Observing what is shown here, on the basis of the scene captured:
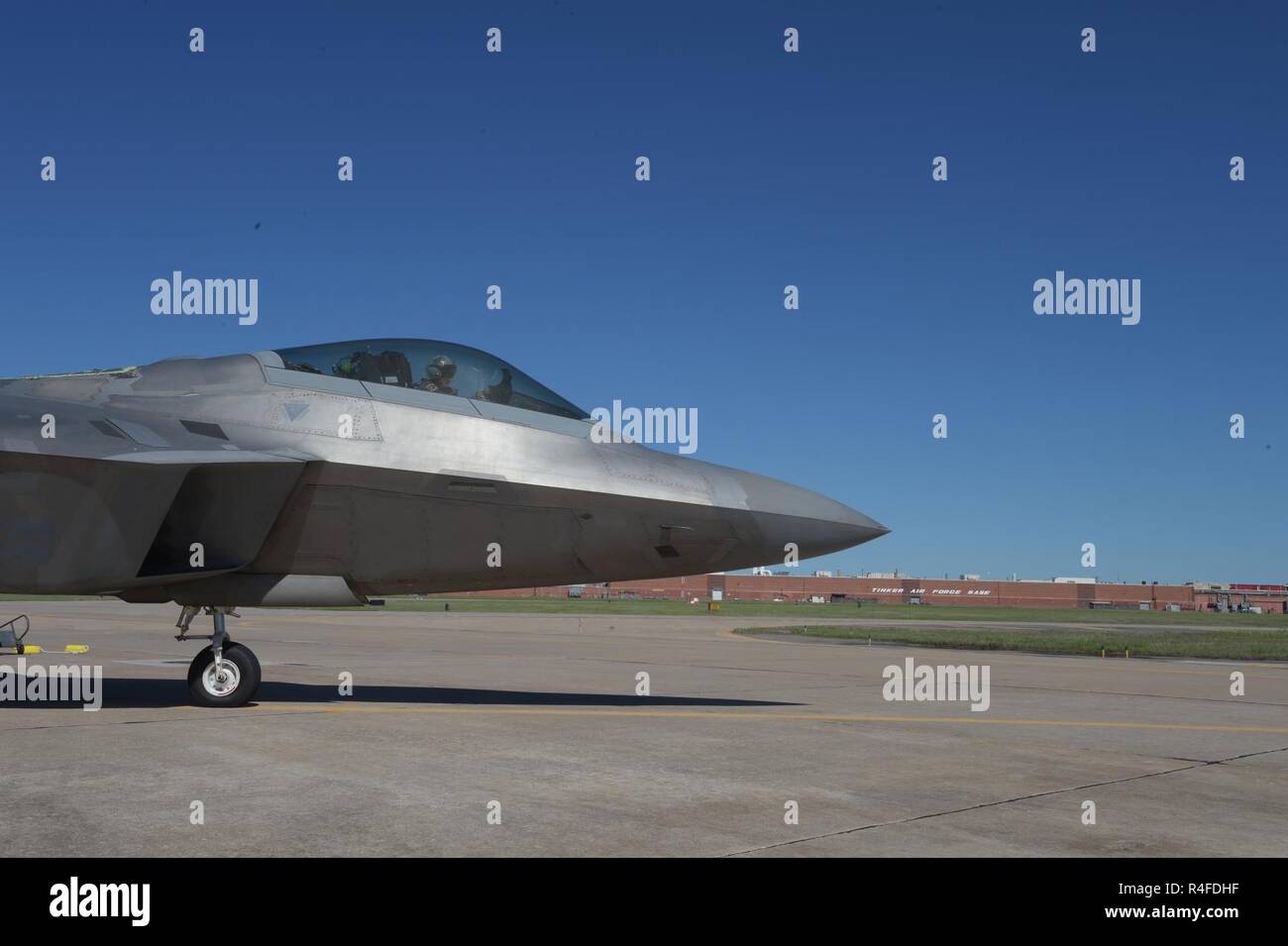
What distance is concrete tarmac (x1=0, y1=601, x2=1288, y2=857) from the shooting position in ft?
19.7

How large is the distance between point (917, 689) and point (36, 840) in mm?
13133

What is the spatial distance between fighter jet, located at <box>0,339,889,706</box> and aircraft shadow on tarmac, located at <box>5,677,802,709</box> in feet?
5.08

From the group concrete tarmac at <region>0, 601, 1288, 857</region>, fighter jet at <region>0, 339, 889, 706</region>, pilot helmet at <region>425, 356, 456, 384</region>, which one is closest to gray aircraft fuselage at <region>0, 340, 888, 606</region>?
fighter jet at <region>0, 339, 889, 706</region>

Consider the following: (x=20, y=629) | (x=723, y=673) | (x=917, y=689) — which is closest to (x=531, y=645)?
(x=723, y=673)

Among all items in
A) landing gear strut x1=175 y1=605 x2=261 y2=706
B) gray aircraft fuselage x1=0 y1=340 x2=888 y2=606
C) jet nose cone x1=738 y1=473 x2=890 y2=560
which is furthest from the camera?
landing gear strut x1=175 y1=605 x2=261 y2=706

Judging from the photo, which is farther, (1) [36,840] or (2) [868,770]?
(2) [868,770]

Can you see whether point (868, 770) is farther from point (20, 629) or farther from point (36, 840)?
point (20, 629)

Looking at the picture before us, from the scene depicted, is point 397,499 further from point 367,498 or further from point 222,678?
point 222,678

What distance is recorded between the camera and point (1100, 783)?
8.17 m

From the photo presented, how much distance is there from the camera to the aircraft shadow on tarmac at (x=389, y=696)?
41.3 ft

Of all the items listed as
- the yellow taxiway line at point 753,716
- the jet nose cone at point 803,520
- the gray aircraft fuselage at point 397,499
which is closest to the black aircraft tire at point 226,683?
the yellow taxiway line at point 753,716

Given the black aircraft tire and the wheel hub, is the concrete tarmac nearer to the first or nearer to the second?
the black aircraft tire
